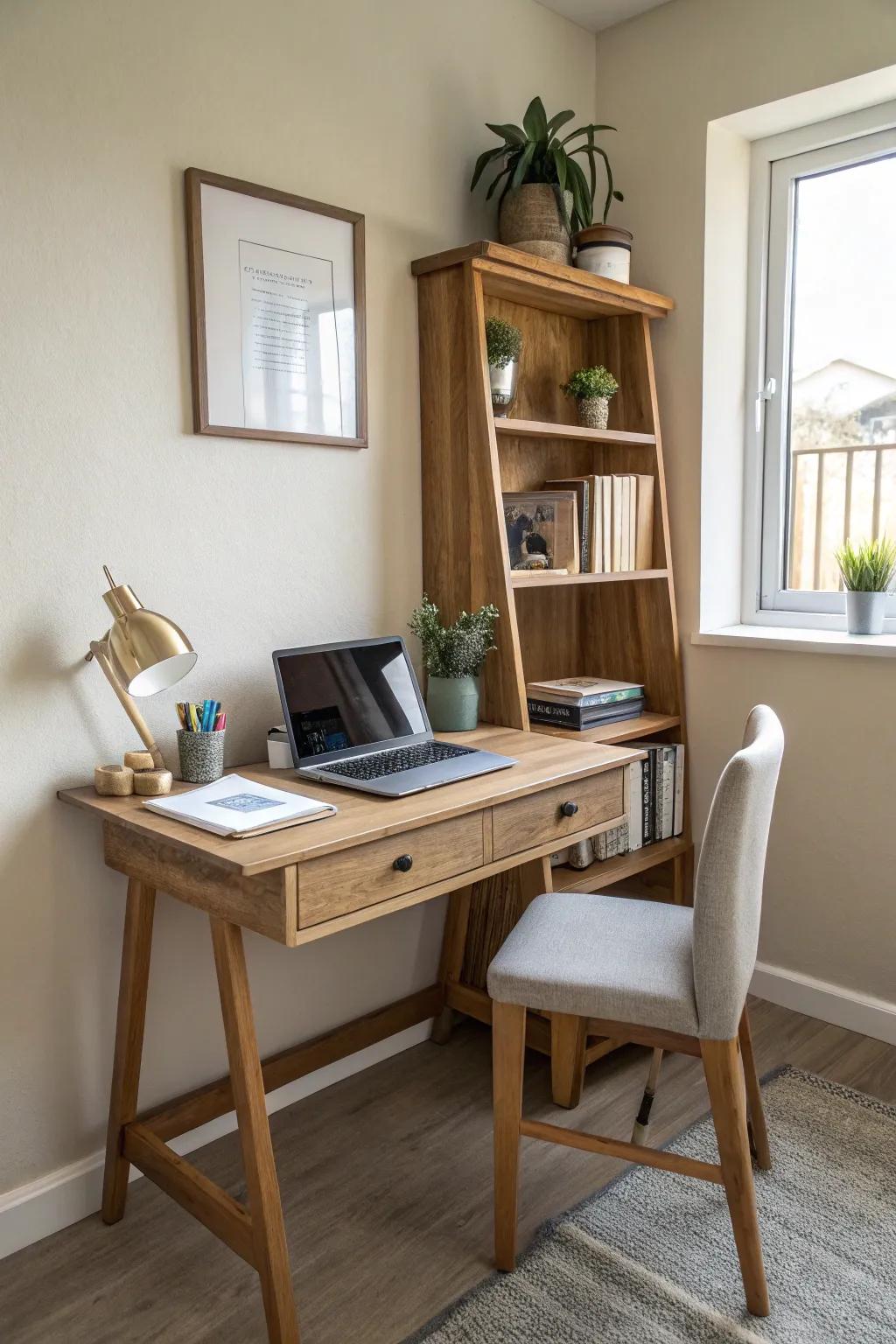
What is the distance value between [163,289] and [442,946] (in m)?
1.61

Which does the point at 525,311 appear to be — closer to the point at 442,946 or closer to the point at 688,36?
the point at 688,36

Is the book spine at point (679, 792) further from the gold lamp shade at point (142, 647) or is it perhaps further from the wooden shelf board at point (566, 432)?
the gold lamp shade at point (142, 647)

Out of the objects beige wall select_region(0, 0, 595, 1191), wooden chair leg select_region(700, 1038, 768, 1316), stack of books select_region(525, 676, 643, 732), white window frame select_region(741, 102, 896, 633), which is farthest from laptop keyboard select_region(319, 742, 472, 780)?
white window frame select_region(741, 102, 896, 633)

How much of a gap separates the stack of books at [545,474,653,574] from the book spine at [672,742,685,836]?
0.50 meters

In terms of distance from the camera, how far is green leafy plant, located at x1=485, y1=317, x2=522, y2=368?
2250mm

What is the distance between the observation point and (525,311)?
255cm

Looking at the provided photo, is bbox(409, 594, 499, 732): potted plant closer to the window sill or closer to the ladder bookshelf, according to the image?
the ladder bookshelf

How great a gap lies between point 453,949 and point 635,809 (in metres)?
0.57

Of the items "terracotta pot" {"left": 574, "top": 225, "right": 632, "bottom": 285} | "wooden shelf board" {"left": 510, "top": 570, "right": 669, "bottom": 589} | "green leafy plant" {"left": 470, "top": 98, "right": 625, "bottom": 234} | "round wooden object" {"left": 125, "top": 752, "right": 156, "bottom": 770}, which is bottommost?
"round wooden object" {"left": 125, "top": 752, "right": 156, "bottom": 770}

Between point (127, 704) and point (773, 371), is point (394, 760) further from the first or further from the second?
point (773, 371)

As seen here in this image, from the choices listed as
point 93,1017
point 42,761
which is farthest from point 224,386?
point 93,1017

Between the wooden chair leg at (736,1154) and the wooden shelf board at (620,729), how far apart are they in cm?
86

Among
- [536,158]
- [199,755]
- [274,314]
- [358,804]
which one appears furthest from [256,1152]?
[536,158]

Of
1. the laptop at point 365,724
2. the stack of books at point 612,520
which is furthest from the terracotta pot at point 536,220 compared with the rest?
the laptop at point 365,724
